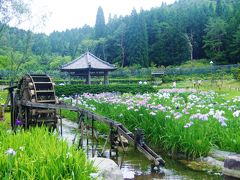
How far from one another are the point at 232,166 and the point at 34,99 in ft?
27.4

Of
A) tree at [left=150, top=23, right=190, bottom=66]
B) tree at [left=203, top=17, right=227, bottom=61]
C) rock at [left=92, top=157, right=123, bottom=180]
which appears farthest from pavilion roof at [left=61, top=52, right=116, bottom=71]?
tree at [left=150, top=23, right=190, bottom=66]

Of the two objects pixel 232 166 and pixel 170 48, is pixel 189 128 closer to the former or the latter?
pixel 232 166

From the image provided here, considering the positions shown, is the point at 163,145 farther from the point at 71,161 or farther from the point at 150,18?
the point at 150,18

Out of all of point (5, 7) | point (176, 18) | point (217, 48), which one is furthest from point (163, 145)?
point (176, 18)

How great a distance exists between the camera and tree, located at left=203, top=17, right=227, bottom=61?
58.3 metres

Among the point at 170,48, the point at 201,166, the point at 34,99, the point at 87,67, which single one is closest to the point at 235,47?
the point at 170,48

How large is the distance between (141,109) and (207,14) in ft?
212

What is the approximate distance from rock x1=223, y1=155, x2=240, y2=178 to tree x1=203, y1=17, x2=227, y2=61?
175 ft

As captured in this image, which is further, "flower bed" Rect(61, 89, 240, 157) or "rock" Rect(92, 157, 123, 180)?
"flower bed" Rect(61, 89, 240, 157)

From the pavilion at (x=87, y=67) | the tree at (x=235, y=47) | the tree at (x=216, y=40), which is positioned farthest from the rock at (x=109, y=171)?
the tree at (x=216, y=40)

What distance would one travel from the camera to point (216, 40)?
194ft

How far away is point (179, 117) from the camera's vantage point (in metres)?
9.05

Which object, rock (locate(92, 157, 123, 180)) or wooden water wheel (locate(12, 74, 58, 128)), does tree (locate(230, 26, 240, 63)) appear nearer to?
wooden water wheel (locate(12, 74, 58, 128))

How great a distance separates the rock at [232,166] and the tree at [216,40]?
2098 inches
